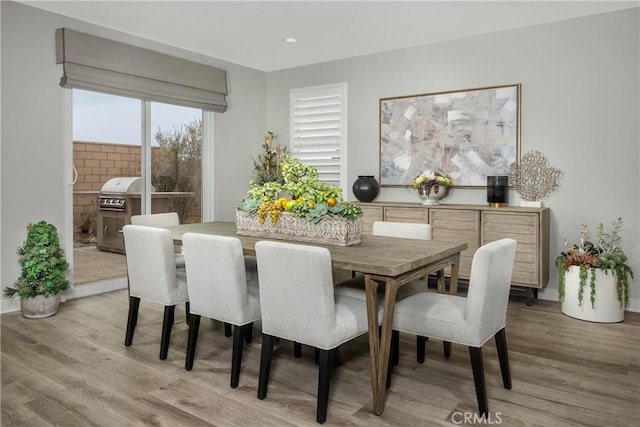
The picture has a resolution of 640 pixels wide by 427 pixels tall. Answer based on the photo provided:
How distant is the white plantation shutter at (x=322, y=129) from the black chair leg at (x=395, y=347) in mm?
3085

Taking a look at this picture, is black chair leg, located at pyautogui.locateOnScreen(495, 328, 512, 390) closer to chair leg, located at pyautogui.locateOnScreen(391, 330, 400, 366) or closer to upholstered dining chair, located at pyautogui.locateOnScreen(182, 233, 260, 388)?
chair leg, located at pyautogui.locateOnScreen(391, 330, 400, 366)

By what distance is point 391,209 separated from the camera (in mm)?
4906

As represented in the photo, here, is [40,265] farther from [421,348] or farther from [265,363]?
[421,348]

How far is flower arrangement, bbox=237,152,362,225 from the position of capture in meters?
2.76

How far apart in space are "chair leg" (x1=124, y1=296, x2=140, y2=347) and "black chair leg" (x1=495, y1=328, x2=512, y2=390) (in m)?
2.18

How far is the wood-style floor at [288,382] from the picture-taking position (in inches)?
88.7

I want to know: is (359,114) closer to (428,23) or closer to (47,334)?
(428,23)

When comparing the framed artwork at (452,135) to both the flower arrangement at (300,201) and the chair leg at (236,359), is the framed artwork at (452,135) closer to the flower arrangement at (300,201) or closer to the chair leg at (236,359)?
the flower arrangement at (300,201)

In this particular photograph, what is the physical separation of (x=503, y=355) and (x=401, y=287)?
2.26 feet

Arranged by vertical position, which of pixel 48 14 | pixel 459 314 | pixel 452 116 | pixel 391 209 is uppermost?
pixel 48 14

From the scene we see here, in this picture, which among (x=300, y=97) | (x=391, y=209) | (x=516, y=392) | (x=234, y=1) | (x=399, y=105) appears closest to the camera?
(x=516, y=392)

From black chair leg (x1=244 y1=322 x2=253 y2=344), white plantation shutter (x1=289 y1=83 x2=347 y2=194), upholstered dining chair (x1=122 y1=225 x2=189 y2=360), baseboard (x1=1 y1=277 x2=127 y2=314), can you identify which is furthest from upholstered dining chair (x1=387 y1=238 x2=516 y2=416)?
white plantation shutter (x1=289 y1=83 x2=347 y2=194)

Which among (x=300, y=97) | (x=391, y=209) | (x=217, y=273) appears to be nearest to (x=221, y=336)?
(x=217, y=273)

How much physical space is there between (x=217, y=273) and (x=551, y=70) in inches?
142
